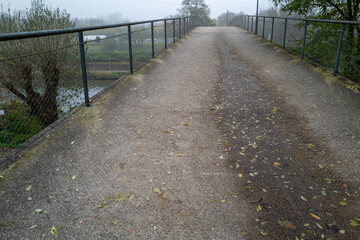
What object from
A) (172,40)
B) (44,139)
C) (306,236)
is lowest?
(306,236)

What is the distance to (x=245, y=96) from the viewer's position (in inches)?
232

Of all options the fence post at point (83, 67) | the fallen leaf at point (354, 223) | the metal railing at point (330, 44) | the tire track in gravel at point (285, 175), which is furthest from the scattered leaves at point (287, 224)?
the metal railing at point (330, 44)

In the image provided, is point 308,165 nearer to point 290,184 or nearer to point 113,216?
point 290,184

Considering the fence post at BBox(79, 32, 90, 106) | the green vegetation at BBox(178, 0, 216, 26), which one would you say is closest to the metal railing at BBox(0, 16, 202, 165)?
the fence post at BBox(79, 32, 90, 106)

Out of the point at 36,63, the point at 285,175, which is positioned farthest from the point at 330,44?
the point at 36,63

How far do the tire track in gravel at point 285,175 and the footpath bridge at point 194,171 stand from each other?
12mm

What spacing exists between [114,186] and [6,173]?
1.22 meters

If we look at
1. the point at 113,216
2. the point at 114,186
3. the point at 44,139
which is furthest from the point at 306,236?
the point at 44,139

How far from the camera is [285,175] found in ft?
10.6

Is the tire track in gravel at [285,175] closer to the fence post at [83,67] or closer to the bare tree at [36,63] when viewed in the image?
the fence post at [83,67]

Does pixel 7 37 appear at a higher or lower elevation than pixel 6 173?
higher

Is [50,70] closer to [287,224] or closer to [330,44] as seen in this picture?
[330,44]

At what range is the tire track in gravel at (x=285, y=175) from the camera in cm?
252

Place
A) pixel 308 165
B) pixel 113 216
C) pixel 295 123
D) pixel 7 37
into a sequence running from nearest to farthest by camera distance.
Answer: pixel 113 216 → pixel 7 37 → pixel 308 165 → pixel 295 123
